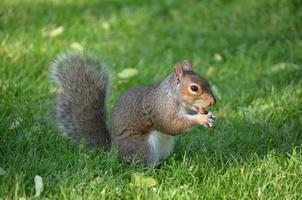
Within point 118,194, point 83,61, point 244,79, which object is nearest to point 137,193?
point 118,194

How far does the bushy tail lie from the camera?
276 cm

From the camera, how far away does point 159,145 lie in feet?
8.64

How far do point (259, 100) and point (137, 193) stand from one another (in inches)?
54.8

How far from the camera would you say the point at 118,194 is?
7.52 feet

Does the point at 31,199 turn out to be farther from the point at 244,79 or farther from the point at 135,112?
the point at 244,79

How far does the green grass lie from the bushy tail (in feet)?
0.26

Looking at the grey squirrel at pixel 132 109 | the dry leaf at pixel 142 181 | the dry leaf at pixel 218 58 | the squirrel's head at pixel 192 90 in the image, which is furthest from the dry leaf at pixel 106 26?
the dry leaf at pixel 142 181

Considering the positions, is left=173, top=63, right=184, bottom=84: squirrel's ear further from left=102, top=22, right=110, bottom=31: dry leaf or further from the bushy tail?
left=102, top=22, right=110, bottom=31: dry leaf

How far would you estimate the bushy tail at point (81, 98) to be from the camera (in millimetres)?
2762

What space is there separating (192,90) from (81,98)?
50 centimetres

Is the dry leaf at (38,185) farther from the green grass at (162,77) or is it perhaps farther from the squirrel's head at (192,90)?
the squirrel's head at (192,90)

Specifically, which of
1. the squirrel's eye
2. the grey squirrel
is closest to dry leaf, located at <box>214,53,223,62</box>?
the grey squirrel

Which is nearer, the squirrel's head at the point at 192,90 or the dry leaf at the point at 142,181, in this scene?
the dry leaf at the point at 142,181

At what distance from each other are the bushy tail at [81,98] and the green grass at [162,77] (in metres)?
0.08
